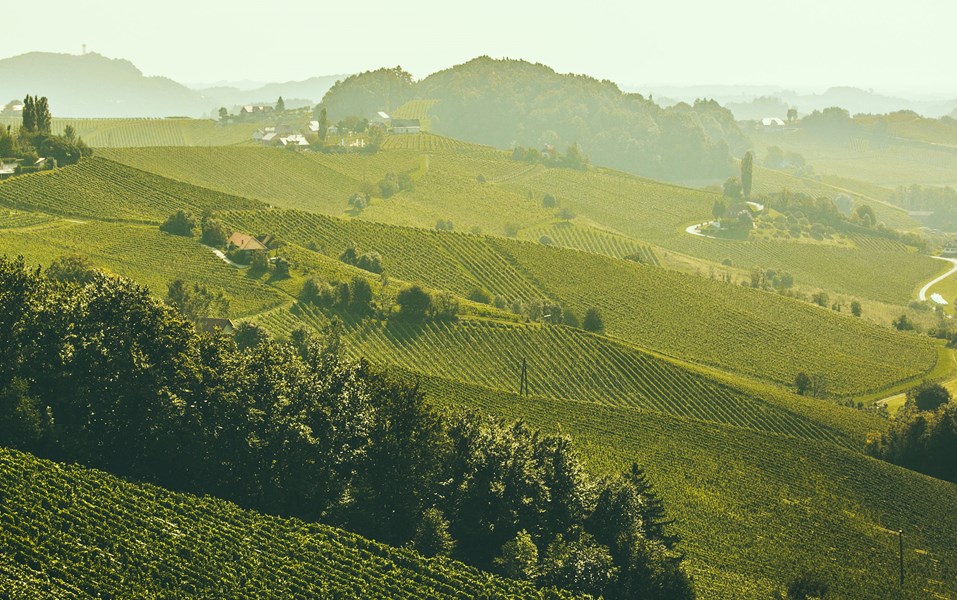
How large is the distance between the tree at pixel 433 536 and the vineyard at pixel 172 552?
6.93 feet

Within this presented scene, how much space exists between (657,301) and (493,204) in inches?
2851

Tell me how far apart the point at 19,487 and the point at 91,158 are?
82658mm

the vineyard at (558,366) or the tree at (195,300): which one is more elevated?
the tree at (195,300)

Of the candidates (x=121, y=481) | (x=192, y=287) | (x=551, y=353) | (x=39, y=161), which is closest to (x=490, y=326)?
(x=551, y=353)

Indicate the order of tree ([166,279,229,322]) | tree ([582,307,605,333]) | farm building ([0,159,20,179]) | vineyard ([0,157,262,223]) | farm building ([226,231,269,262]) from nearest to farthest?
tree ([166,279,229,322])
farm building ([226,231,269,262])
tree ([582,307,605,333])
vineyard ([0,157,262,223])
farm building ([0,159,20,179])

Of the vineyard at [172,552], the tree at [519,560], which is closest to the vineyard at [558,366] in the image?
the tree at [519,560]

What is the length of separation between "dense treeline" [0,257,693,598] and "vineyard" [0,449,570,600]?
9.35 feet

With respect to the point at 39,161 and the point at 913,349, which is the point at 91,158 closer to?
the point at 39,161

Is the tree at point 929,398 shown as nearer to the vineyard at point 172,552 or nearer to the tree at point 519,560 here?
the tree at point 519,560

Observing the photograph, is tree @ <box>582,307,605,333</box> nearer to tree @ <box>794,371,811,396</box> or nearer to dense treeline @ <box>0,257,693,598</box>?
tree @ <box>794,371,811,396</box>

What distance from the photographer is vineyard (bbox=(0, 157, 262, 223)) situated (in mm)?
96312

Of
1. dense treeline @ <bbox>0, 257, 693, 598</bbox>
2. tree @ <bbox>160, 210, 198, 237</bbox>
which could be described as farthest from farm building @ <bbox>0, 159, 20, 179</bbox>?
dense treeline @ <bbox>0, 257, 693, 598</bbox>

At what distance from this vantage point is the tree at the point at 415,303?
275 ft

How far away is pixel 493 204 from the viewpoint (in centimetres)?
17012
